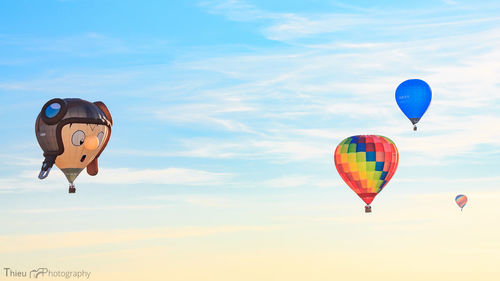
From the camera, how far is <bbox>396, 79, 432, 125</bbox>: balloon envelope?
75.2 meters

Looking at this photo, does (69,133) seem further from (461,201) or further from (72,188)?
(461,201)

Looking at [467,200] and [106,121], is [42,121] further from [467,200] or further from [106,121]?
[467,200]

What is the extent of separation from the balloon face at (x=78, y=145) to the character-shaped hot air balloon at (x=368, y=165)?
1893 cm

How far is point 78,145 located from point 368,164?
21864 millimetres

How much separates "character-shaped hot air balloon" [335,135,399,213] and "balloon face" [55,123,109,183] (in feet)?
62.1

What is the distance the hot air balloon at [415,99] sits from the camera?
2963 inches

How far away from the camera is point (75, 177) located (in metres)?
67.9

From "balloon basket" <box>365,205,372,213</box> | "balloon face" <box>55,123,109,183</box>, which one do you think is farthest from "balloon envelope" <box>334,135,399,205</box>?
"balloon face" <box>55,123,109,183</box>

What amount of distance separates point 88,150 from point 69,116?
9.37ft

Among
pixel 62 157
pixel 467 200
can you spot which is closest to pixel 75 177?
pixel 62 157

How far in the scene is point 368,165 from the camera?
7325 centimetres

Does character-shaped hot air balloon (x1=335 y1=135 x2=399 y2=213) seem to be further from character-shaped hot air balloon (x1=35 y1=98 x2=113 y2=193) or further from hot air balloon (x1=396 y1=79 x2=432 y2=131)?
character-shaped hot air balloon (x1=35 y1=98 x2=113 y2=193)

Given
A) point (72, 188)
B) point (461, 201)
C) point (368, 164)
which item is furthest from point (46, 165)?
point (461, 201)

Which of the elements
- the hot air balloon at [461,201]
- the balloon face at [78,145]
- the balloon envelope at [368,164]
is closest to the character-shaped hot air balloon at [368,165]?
the balloon envelope at [368,164]
